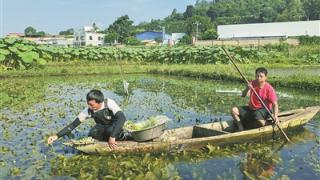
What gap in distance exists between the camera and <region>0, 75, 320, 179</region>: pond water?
7.05 meters

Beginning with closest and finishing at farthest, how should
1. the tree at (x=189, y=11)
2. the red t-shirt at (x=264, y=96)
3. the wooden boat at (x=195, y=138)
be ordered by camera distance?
the wooden boat at (x=195, y=138) → the red t-shirt at (x=264, y=96) → the tree at (x=189, y=11)

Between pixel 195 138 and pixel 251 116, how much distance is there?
6.35ft

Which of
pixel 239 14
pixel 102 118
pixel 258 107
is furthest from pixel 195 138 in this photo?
pixel 239 14

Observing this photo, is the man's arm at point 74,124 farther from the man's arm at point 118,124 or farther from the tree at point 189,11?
the tree at point 189,11

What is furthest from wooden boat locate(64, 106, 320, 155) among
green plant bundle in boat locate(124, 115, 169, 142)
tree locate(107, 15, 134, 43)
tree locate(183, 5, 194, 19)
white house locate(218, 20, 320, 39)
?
tree locate(183, 5, 194, 19)

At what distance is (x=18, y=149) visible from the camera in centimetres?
844

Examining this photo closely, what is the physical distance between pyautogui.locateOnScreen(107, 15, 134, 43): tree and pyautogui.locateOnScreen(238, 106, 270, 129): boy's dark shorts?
83958 millimetres

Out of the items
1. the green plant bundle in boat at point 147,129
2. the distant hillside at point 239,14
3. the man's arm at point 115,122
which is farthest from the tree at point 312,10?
the man's arm at point 115,122

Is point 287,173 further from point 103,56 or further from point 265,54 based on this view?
point 103,56

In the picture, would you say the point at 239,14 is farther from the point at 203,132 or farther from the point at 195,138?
the point at 195,138

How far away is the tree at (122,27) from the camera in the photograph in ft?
307

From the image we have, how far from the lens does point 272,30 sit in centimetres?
7475

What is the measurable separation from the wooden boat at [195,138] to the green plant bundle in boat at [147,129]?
0.44 feet

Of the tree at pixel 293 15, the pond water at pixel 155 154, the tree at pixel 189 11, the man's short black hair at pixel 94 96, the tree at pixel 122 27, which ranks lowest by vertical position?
the pond water at pixel 155 154
